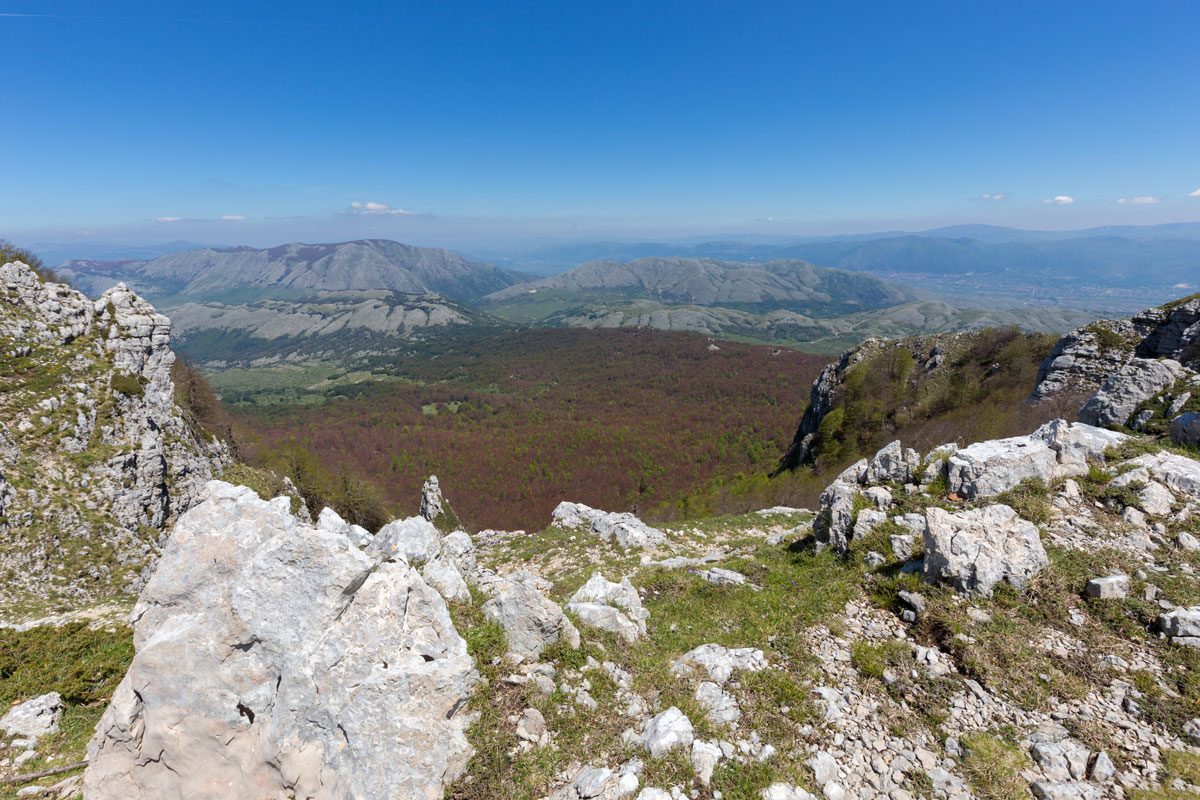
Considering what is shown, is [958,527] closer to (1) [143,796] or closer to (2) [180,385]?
(1) [143,796]

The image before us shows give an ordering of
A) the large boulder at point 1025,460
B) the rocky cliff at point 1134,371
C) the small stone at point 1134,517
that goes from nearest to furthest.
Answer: the small stone at point 1134,517 < the large boulder at point 1025,460 < the rocky cliff at point 1134,371

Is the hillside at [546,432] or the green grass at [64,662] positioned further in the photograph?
the hillside at [546,432]

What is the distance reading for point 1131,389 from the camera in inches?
659

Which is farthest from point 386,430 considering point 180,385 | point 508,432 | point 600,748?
point 600,748

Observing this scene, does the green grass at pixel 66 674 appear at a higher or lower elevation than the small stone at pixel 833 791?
lower

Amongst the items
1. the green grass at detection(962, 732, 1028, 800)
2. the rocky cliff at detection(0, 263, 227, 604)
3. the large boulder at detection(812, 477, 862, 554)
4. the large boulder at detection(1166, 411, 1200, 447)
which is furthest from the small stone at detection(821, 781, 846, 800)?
the rocky cliff at detection(0, 263, 227, 604)

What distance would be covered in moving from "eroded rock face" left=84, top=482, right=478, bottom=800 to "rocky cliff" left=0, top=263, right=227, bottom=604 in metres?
19.4

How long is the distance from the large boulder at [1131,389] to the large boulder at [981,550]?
11.7m

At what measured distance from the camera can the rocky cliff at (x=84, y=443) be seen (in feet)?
64.0

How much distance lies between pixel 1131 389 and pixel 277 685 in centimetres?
2695

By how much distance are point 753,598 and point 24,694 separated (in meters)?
16.3

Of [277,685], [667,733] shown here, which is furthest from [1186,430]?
[277,685]

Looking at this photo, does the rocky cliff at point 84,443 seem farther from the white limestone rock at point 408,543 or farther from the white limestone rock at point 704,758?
the white limestone rock at point 704,758

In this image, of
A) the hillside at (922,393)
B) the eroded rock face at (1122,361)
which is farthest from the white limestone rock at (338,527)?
the hillside at (922,393)
